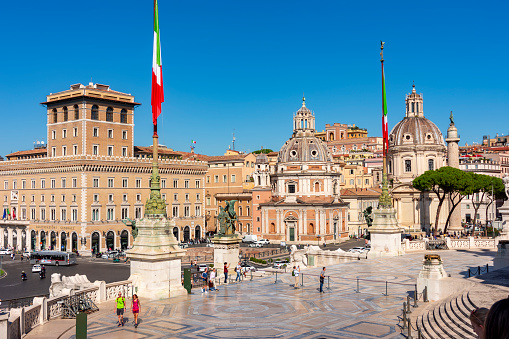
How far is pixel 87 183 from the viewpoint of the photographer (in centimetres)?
6600

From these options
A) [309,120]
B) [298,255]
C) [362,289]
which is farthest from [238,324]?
[309,120]

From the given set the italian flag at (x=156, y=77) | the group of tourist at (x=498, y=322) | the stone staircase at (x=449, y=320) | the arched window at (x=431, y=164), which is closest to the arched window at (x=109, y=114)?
the arched window at (x=431, y=164)

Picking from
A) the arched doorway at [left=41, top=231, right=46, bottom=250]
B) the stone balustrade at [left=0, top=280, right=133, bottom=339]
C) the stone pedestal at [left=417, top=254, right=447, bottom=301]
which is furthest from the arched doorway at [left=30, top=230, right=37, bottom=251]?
the stone pedestal at [left=417, top=254, right=447, bottom=301]

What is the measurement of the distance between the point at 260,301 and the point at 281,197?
201 feet

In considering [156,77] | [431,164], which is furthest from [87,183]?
[431,164]

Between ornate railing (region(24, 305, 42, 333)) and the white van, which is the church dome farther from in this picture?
ornate railing (region(24, 305, 42, 333))

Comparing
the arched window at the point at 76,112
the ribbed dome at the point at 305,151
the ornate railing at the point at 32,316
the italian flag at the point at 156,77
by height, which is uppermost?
the arched window at the point at 76,112

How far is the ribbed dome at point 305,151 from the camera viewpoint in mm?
81375

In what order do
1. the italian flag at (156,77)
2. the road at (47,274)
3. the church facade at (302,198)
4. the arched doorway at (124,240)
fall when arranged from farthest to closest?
1. the church facade at (302,198)
2. the arched doorway at (124,240)
3. the road at (47,274)
4. the italian flag at (156,77)

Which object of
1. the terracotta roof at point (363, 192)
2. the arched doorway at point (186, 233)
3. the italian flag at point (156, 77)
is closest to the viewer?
the italian flag at point (156, 77)

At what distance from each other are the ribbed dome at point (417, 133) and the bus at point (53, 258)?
2116 inches

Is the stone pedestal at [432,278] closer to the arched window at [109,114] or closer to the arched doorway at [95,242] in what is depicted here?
the arched doorway at [95,242]

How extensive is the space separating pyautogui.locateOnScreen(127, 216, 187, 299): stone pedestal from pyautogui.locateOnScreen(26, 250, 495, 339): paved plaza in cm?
63

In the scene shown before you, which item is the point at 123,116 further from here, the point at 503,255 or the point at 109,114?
the point at 503,255
